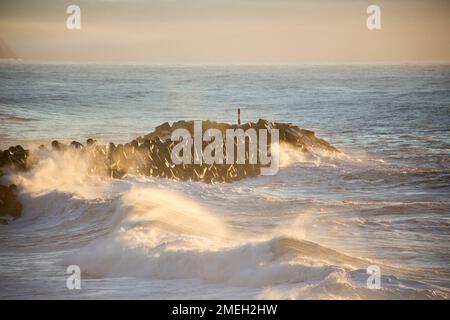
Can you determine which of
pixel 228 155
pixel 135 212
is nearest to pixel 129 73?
pixel 228 155

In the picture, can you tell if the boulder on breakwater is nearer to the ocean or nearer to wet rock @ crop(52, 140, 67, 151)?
wet rock @ crop(52, 140, 67, 151)

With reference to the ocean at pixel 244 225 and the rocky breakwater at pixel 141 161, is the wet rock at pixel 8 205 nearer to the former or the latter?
the ocean at pixel 244 225

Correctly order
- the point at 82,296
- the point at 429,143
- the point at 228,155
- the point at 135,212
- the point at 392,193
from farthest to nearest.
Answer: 1. the point at 429,143
2. the point at 228,155
3. the point at 392,193
4. the point at 135,212
5. the point at 82,296

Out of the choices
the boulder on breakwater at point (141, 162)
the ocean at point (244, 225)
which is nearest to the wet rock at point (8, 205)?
the ocean at point (244, 225)

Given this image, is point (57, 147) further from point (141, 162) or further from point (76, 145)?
point (141, 162)

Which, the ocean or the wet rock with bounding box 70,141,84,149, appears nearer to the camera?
the ocean

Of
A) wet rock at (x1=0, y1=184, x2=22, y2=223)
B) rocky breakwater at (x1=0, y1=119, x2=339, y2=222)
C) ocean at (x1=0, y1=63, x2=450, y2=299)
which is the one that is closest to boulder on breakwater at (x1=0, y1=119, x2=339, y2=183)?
rocky breakwater at (x1=0, y1=119, x2=339, y2=222)

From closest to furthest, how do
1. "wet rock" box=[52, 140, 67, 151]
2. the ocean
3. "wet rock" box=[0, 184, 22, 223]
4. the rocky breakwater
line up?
the ocean → "wet rock" box=[0, 184, 22, 223] → the rocky breakwater → "wet rock" box=[52, 140, 67, 151]

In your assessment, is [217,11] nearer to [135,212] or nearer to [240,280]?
[135,212]

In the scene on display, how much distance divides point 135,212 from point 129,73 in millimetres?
52444

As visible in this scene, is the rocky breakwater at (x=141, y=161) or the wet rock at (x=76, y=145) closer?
the rocky breakwater at (x=141, y=161)

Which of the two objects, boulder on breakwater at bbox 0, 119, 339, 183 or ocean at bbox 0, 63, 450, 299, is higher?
boulder on breakwater at bbox 0, 119, 339, 183

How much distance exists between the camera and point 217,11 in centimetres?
Result: 4544

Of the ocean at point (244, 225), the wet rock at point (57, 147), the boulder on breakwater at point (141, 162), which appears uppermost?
the wet rock at point (57, 147)
